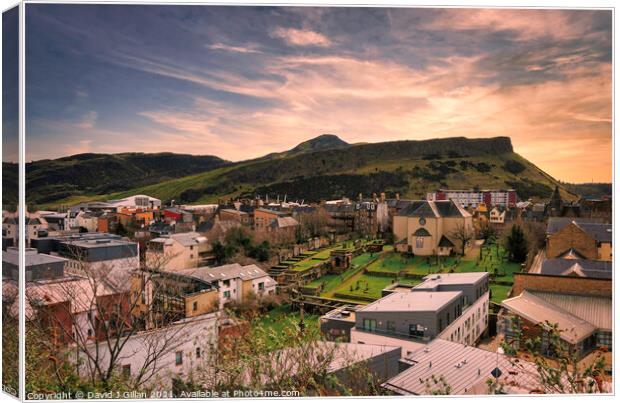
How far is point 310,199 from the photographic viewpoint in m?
5.80

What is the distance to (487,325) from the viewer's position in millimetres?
4867

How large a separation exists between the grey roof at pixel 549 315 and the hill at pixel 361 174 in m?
1.19

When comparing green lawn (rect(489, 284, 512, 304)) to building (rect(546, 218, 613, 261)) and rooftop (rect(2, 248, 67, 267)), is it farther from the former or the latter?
rooftop (rect(2, 248, 67, 267))

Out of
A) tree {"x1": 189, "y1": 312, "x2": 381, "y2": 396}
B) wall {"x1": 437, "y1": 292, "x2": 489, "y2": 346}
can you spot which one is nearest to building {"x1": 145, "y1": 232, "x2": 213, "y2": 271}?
tree {"x1": 189, "y1": 312, "x2": 381, "y2": 396}

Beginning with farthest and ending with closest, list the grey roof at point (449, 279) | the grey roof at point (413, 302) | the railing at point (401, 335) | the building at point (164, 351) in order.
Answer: the grey roof at point (449, 279) → the grey roof at point (413, 302) → the railing at point (401, 335) → the building at point (164, 351)

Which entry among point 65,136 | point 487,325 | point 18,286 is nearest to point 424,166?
point 487,325

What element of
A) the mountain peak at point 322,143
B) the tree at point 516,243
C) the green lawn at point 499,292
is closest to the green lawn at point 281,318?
the mountain peak at point 322,143

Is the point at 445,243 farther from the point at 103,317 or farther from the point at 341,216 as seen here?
the point at 103,317

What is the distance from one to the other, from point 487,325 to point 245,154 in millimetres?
3137

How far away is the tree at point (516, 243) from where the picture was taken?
211 inches

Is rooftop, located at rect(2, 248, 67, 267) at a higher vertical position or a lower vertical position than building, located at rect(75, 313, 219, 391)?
higher

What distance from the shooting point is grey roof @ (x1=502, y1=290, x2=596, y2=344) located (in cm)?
444

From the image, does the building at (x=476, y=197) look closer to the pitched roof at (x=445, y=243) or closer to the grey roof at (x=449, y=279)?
the pitched roof at (x=445, y=243)

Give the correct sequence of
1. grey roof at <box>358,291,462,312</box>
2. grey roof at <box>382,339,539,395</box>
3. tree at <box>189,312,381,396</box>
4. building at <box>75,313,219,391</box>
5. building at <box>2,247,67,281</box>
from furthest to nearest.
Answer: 1. grey roof at <box>358,291,462,312</box>
2. building at <box>75,313,219,391</box>
3. building at <box>2,247,67,281</box>
4. grey roof at <box>382,339,539,395</box>
5. tree at <box>189,312,381,396</box>
